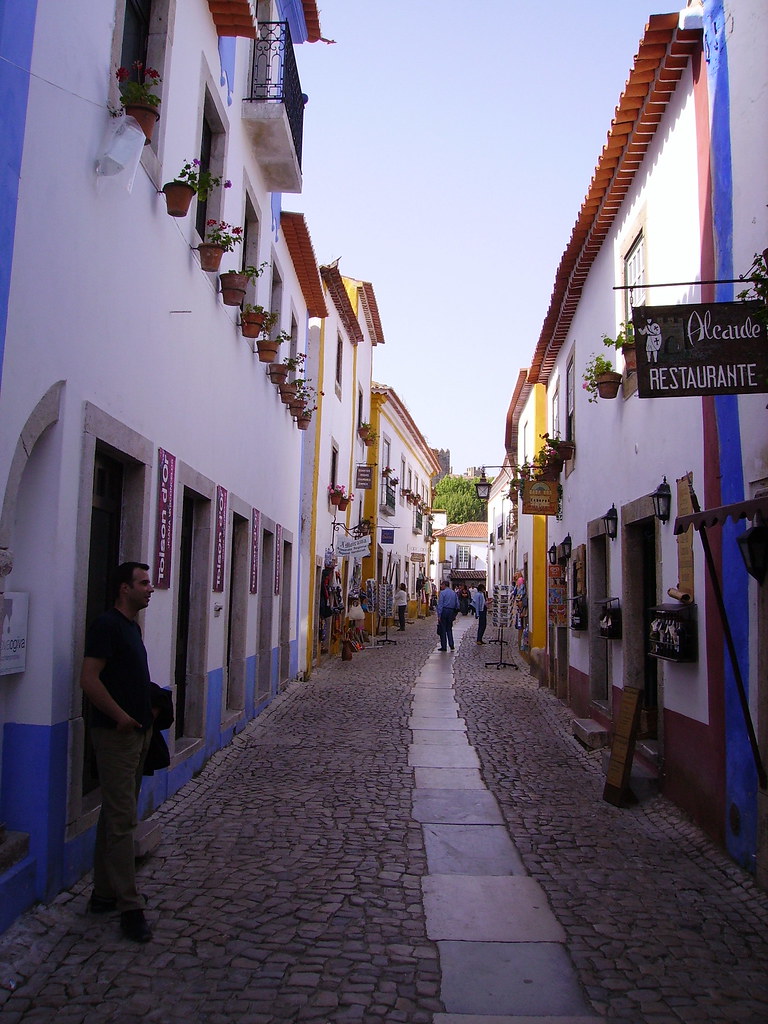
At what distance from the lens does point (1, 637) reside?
424 centimetres

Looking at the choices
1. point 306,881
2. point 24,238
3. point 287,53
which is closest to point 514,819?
point 306,881

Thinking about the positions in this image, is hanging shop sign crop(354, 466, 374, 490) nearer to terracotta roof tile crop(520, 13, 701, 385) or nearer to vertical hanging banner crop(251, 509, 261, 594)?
terracotta roof tile crop(520, 13, 701, 385)

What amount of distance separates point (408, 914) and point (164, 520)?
11.3ft

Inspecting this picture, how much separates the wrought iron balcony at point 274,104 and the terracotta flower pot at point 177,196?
369 cm

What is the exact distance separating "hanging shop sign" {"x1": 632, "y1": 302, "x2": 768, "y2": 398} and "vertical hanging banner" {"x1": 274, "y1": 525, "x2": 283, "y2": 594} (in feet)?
27.5

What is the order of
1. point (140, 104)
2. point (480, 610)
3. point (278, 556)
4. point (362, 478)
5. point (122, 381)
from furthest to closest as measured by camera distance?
point (480, 610)
point (362, 478)
point (278, 556)
point (122, 381)
point (140, 104)

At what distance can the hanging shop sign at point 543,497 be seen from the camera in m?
14.0

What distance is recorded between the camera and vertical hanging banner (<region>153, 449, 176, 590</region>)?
6797mm

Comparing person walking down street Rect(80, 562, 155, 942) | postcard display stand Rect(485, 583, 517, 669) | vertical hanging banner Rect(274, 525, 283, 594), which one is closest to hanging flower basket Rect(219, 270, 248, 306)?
person walking down street Rect(80, 562, 155, 942)

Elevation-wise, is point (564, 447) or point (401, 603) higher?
point (564, 447)

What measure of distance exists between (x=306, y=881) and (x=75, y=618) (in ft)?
6.59

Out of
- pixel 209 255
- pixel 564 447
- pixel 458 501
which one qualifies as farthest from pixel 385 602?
pixel 458 501

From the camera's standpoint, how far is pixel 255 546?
11.2 metres

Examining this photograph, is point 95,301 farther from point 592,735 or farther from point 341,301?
point 341,301
